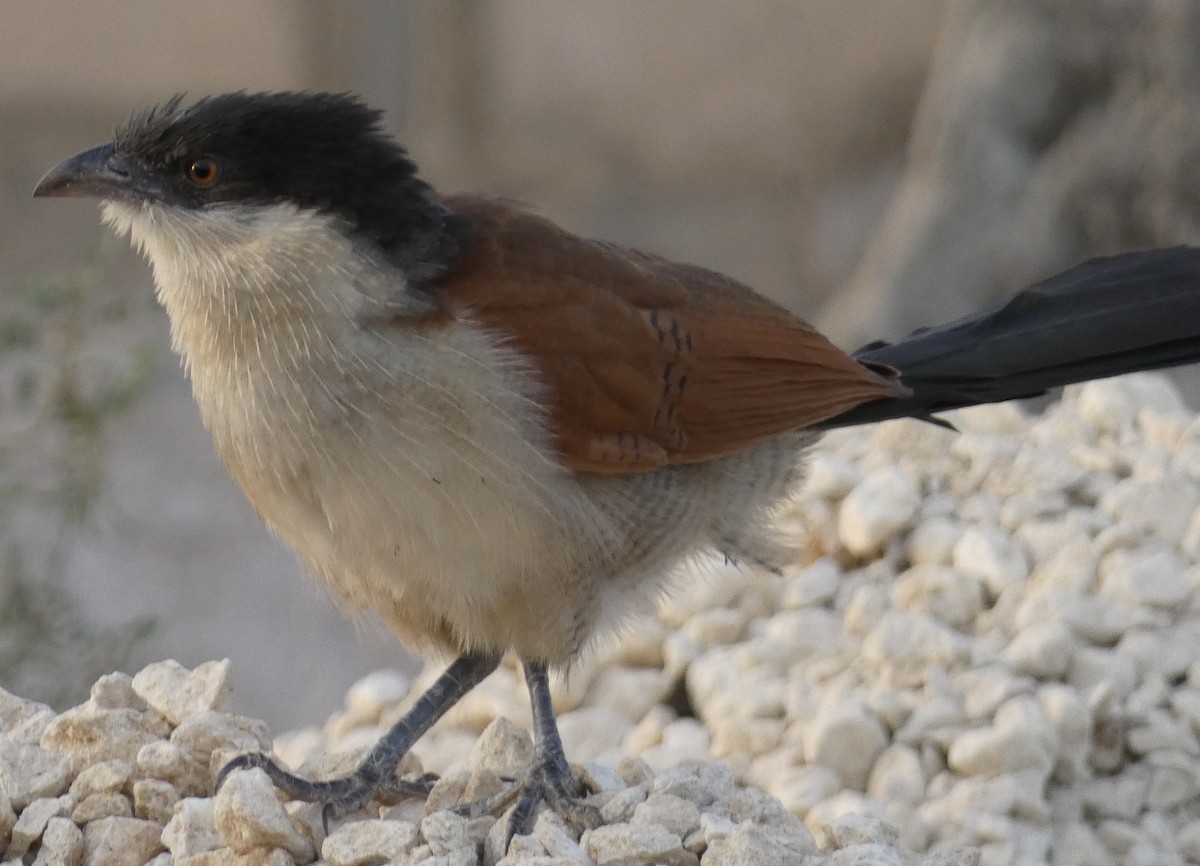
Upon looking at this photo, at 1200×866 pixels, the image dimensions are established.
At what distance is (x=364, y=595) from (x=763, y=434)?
2.24ft

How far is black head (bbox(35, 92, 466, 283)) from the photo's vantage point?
2314 mm

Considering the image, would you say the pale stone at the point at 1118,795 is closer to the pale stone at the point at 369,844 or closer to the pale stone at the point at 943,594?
the pale stone at the point at 943,594

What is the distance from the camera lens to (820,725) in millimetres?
2822

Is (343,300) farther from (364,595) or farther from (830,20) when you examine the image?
(830,20)

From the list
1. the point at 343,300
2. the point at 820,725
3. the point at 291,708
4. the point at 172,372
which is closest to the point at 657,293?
the point at 343,300

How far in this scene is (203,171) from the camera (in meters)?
2.34

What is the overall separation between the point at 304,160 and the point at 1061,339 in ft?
4.26

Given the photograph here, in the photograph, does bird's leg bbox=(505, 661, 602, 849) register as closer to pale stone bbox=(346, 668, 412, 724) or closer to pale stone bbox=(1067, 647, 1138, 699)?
pale stone bbox=(1067, 647, 1138, 699)

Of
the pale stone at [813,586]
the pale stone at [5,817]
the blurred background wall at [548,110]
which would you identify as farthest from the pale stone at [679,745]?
the blurred background wall at [548,110]

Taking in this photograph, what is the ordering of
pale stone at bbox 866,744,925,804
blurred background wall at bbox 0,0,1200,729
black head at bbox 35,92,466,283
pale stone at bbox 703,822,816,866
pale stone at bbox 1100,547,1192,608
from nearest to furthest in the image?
1. pale stone at bbox 703,822,816,866
2. black head at bbox 35,92,466,283
3. pale stone at bbox 866,744,925,804
4. pale stone at bbox 1100,547,1192,608
5. blurred background wall at bbox 0,0,1200,729

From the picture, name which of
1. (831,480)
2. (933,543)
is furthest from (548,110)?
(933,543)

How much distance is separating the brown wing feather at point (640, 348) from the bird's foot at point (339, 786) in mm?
538

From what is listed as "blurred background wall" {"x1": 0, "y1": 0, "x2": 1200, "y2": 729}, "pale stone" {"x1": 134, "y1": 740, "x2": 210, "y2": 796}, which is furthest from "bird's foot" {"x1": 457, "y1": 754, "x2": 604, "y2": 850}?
"blurred background wall" {"x1": 0, "y1": 0, "x2": 1200, "y2": 729}

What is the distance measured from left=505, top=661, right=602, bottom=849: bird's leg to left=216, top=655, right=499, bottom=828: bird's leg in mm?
33
